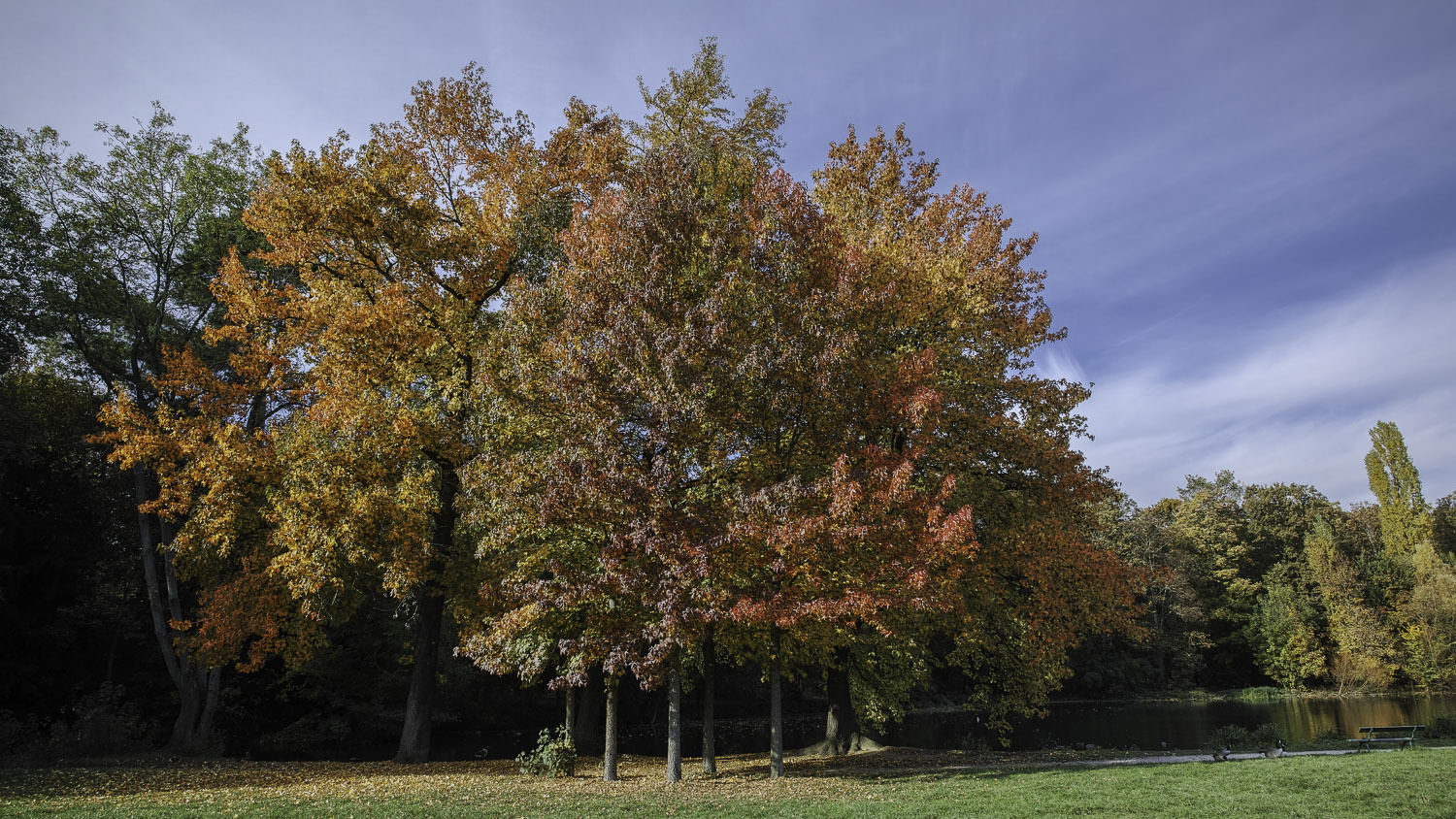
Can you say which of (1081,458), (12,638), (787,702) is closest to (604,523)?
(1081,458)

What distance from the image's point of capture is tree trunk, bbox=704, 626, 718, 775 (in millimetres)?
15473

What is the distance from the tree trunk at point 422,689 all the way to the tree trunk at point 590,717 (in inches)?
166

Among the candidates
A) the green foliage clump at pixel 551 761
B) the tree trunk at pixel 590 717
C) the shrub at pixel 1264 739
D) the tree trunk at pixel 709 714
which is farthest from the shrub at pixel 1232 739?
the tree trunk at pixel 590 717

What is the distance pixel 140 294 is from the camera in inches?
882

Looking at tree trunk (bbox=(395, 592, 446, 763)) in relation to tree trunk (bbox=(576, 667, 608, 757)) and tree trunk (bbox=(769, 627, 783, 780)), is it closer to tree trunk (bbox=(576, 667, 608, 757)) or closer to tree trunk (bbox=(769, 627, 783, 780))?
tree trunk (bbox=(576, 667, 608, 757))

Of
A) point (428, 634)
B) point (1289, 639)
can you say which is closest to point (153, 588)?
point (428, 634)

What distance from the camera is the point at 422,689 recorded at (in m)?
17.9

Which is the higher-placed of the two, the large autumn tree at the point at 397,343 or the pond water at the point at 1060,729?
the large autumn tree at the point at 397,343

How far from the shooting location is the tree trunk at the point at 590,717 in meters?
20.6

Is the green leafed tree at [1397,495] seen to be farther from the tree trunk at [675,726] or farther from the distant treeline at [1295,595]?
the tree trunk at [675,726]

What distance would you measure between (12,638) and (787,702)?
118 ft

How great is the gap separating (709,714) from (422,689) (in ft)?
23.3

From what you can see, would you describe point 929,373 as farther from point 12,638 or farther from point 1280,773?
point 12,638

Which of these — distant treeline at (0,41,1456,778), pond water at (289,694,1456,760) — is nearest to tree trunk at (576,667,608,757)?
distant treeline at (0,41,1456,778)
